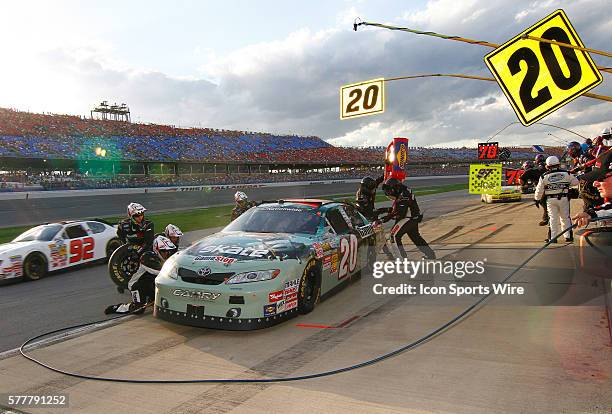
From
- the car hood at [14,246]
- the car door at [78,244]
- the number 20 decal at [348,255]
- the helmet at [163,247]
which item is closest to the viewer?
the helmet at [163,247]

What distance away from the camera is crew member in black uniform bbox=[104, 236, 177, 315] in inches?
243

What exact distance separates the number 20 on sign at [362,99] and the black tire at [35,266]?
7.10 meters

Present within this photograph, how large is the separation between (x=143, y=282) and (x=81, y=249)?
182 inches

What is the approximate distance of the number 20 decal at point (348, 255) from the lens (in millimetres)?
6680

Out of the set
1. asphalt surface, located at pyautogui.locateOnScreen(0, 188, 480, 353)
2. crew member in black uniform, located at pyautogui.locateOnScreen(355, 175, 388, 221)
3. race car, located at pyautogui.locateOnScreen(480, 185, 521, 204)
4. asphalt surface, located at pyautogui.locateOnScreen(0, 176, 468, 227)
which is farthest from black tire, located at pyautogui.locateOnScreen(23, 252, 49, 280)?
race car, located at pyautogui.locateOnScreen(480, 185, 521, 204)

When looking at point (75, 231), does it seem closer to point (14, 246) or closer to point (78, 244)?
point (78, 244)

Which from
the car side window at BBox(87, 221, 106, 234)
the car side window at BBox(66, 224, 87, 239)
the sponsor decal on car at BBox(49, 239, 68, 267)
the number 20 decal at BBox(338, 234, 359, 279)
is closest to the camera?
the number 20 decal at BBox(338, 234, 359, 279)

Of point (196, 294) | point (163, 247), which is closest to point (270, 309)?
point (196, 294)

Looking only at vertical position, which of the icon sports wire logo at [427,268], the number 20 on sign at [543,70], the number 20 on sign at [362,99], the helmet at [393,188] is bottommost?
the icon sports wire logo at [427,268]

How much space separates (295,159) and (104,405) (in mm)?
74364

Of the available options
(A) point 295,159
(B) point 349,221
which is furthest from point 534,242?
(A) point 295,159

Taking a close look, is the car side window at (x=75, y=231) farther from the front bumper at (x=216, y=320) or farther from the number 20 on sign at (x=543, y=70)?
the number 20 on sign at (x=543, y=70)

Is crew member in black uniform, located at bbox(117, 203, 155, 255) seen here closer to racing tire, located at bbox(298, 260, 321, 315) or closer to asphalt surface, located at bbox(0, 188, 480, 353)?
asphalt surface, located at bbox(0, 188, 480, 353)

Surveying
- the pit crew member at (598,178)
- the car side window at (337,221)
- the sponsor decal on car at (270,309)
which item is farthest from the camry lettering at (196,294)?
the pit crew member at (598,178)
